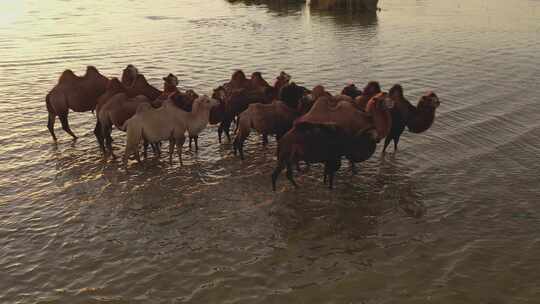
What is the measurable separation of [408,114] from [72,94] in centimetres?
778

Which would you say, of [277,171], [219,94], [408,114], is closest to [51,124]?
[219,94]

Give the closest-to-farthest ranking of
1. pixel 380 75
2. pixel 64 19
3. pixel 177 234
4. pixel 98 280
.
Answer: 1. pixel 98 280
2. pixel 177 234
3. pixel 380 75
4. pixel 64 19

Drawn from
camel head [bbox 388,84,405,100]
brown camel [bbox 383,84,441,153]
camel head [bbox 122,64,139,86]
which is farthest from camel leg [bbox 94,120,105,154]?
camel head [bbox 388,84,405,100]

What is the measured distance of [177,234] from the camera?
25.3 feet

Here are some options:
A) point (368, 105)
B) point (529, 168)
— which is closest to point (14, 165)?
point (368, 105)

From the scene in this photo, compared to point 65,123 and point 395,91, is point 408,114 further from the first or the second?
point 65,123

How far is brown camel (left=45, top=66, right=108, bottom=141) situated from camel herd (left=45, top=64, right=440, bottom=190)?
2 cm

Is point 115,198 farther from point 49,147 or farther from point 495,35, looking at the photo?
point 495,35

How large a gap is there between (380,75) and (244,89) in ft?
28.5

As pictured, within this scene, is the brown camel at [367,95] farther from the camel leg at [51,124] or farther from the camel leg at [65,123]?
the camel leg at [51,124]

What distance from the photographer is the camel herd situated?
8.87 metres

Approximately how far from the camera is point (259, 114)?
1021cm

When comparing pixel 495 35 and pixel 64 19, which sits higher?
pixel 64 19

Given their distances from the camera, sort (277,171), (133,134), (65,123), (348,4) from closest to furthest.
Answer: (277,171) → (133,134) → (65,123) → (348,4)
